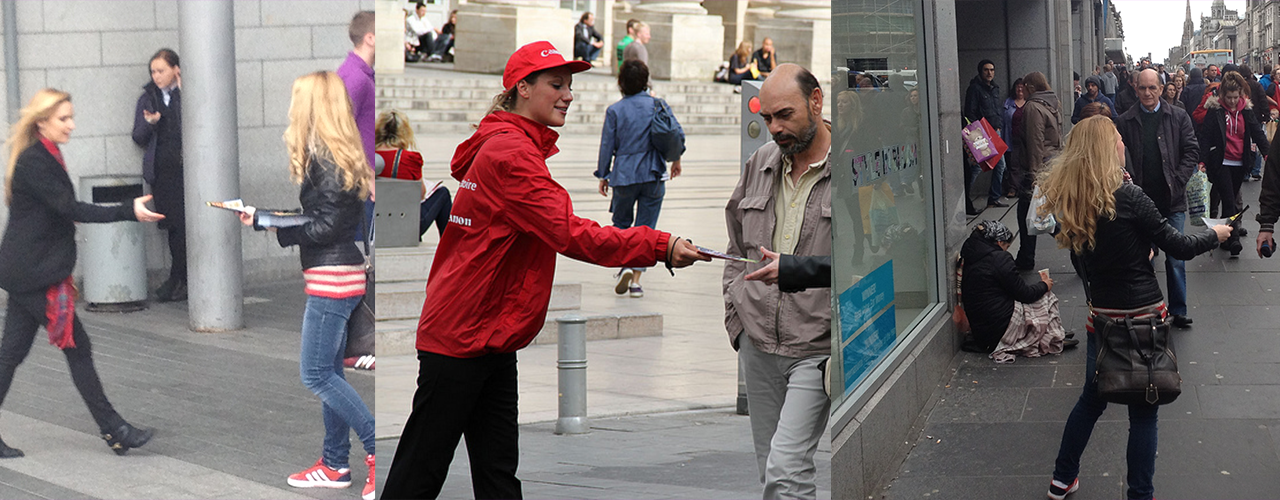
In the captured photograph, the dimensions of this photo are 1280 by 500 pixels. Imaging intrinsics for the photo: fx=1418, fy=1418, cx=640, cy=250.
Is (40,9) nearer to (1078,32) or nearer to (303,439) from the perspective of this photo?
(303,439)

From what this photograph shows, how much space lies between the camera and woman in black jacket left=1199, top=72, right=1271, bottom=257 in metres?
3.35

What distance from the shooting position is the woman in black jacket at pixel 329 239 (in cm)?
421

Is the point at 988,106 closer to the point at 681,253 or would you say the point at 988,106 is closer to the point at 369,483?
the point at 681,253

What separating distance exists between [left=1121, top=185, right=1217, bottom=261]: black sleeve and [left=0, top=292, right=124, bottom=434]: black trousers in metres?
2.98

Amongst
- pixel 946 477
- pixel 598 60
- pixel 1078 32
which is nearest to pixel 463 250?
pixel 946 477

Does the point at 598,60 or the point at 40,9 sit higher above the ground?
the point at 598,60

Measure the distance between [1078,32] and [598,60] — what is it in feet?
105

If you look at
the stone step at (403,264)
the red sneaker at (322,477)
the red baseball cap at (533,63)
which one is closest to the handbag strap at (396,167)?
the stone step at (403,264)

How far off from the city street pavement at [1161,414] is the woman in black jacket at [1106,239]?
0.03 m

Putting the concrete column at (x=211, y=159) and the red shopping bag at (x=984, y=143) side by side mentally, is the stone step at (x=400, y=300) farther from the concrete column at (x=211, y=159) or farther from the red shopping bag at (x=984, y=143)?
A: the red shopping bag at (x=984, y=143)

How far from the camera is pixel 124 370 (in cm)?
436

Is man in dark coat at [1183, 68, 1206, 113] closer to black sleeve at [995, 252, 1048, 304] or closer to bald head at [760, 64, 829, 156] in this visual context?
black sleeve at [995, 252, 1048, 304]

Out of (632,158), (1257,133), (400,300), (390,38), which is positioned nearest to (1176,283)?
(1257,133)

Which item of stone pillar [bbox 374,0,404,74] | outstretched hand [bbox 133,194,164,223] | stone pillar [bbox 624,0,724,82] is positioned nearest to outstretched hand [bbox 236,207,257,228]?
outstretched hand [bbox 133,194,164,223]
